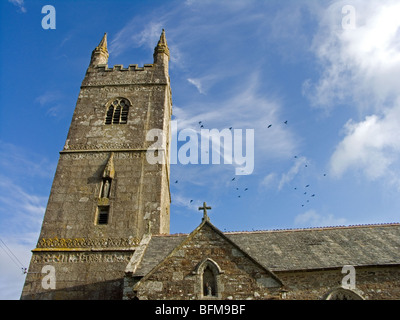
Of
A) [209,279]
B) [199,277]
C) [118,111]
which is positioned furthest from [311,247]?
[118,111]

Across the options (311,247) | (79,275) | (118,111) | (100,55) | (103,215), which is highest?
(100,55)

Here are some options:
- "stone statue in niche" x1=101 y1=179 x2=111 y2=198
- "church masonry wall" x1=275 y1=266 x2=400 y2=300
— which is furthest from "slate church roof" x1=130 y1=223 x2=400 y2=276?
"stone statue in niche" x1=101 y1=179 x2=111 y2=198

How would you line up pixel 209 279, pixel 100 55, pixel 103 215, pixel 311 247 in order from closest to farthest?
pixel 209 279 → pixel 311 247 → pixel 103 215 → pixel 100 55

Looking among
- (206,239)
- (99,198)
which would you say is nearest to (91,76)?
(99,198)

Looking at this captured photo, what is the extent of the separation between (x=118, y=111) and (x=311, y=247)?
1469 cm

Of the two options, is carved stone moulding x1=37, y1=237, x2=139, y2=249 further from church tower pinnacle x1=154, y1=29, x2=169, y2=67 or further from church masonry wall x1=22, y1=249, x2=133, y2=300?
church tower pinnacle x1=154, y1=29, x2=169, y2=67

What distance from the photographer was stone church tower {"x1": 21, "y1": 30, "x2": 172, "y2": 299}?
16.1 metres

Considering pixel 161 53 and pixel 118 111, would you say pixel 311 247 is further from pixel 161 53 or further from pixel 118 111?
pixel 161 53

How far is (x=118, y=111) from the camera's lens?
22.5 m

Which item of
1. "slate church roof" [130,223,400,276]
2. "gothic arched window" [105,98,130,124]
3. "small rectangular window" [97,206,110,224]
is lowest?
"slate church roof" [130,223,400,276]

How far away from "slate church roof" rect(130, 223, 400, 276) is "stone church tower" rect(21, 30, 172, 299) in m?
2.64

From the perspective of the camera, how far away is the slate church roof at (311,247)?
13.8 metres
